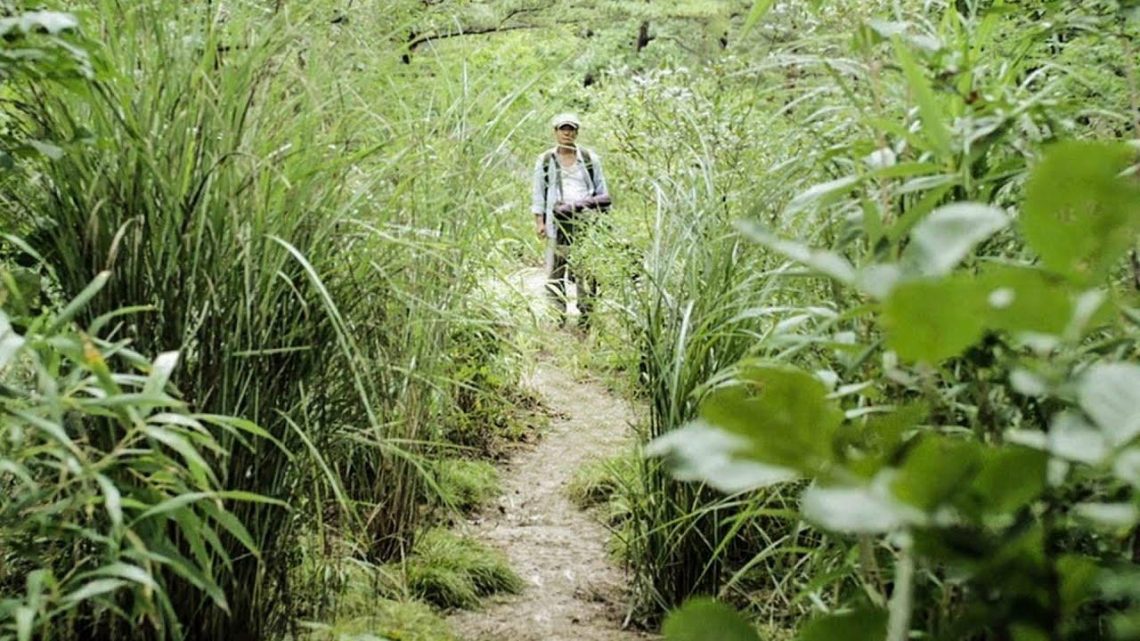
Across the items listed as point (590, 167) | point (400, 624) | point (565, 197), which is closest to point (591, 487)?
point (400, 624)

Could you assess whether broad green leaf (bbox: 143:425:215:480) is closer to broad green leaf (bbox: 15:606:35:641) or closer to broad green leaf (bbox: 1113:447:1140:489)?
broad green leaf (bbox: 15:606:35:641)

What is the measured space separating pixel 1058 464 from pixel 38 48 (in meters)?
1.33

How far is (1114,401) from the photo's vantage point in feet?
1.47

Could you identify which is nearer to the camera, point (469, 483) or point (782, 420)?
point (782, 420)

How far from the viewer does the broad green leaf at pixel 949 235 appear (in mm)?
482

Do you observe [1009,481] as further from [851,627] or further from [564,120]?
[564,120]

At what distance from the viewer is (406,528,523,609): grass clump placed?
106 inches

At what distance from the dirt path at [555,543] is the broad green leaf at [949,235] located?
213 centimetres

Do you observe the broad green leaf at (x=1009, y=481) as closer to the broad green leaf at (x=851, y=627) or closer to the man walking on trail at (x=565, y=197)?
the broad green leaf at (x=851, y=627)

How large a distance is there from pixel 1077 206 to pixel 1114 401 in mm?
92

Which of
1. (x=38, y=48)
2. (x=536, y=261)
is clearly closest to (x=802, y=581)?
(x=38, y=48)

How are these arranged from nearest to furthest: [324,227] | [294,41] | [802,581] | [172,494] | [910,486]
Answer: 1. [910,486]
2. [172,494]
3. [324,227]
4. [294,41]
5. [802,581]

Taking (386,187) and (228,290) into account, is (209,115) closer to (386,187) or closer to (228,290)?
(228,290)

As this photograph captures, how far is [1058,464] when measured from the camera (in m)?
0.55
